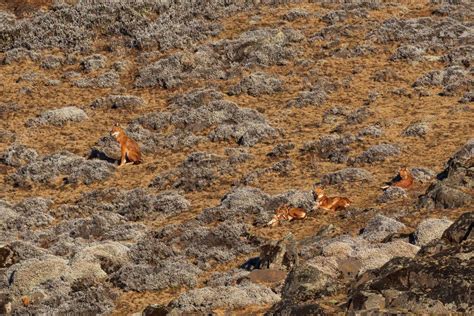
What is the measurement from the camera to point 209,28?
37.8 metres

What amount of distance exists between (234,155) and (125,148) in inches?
132

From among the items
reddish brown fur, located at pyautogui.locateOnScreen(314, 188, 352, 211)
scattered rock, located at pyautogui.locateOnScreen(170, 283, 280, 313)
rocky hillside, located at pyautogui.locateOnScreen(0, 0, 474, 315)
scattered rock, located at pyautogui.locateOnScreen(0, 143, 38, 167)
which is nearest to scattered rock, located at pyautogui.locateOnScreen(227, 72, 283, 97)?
rocky hillside, located at pyautogui.locateOnScreen(0, 0, 474, 315)

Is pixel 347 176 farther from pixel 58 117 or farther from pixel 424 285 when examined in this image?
pixel 58 117

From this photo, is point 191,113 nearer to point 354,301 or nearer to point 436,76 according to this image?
point 436,76

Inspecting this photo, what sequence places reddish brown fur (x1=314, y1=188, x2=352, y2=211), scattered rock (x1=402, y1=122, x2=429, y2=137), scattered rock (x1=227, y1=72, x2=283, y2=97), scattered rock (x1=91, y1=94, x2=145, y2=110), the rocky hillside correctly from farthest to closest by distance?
scattered rock (x1=227, y1=72, x2=283, y2=97) < scattered rock (x1=91, y1=94, x2=145, y2=110) < scattered rock (x1=402, y1=122, x2=429, y2=137) < reddish brown fur (x1=314, y1=188, x2=352, y2=211) < the rocky hillside

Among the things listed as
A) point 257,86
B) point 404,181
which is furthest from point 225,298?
point 257,86

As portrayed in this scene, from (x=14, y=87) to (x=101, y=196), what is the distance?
1106cm

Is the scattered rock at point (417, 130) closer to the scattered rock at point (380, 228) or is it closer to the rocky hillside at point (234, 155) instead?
the rocky hillside at point (234, 155)

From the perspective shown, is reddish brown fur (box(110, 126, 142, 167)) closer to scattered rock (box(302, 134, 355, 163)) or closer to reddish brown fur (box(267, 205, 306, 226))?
scattered rock (box(302, 134, 355, 163))

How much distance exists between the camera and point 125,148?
2708 centimetres

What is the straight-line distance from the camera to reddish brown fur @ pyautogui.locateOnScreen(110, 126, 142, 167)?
27031 millimetres

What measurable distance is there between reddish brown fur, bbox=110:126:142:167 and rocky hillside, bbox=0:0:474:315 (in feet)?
1.20

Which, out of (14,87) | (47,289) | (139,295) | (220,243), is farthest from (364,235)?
(14,87)

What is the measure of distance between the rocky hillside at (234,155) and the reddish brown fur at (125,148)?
14.5 inches
